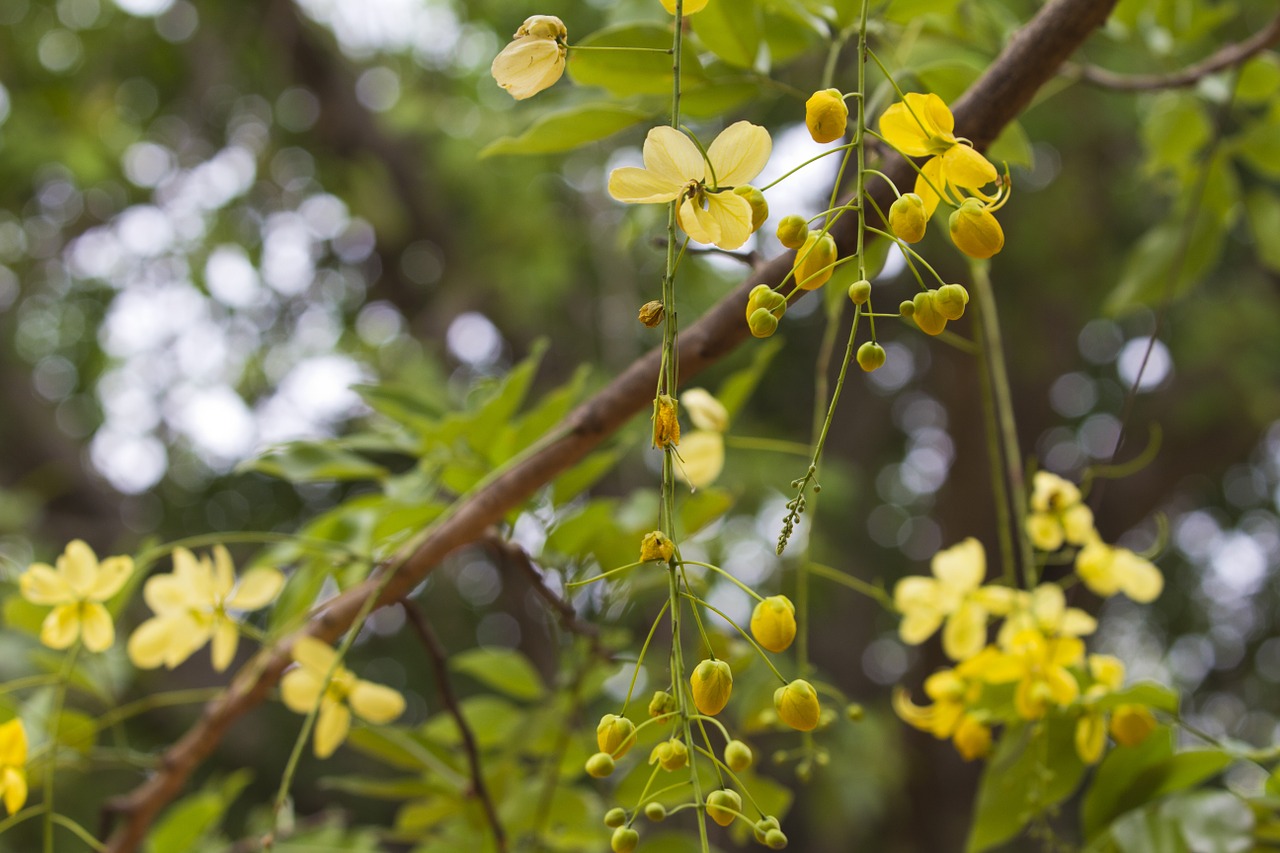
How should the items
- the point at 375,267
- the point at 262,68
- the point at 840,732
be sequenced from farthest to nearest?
the point at 375,267 → the point at 262,68 → the point at 840,732

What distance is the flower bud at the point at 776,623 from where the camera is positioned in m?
0.22

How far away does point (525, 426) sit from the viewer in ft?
1.51

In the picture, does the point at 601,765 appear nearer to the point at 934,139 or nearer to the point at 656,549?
the point at 656,549

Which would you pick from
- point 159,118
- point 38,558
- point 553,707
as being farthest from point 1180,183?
point 159,118

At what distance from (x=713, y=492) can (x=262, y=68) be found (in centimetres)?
219

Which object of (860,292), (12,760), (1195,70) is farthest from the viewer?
(1195,70)

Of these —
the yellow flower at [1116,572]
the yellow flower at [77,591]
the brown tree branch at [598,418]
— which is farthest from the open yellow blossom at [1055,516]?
the yellow flower at [77,591]

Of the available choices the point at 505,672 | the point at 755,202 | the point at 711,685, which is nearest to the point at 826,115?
the point at 755,202

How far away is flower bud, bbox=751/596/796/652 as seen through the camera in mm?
218

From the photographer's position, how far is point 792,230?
22 cm

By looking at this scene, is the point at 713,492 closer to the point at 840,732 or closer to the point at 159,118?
the point at 840,732

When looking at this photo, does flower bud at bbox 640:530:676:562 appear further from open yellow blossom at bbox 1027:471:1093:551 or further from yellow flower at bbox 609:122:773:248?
open yellow blossom at bbox 1027:471:1093:551

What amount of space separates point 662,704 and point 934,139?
0.15m

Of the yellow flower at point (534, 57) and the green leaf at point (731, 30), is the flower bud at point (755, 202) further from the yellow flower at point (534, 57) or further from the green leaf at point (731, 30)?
the green leaf at point (731, 30)
